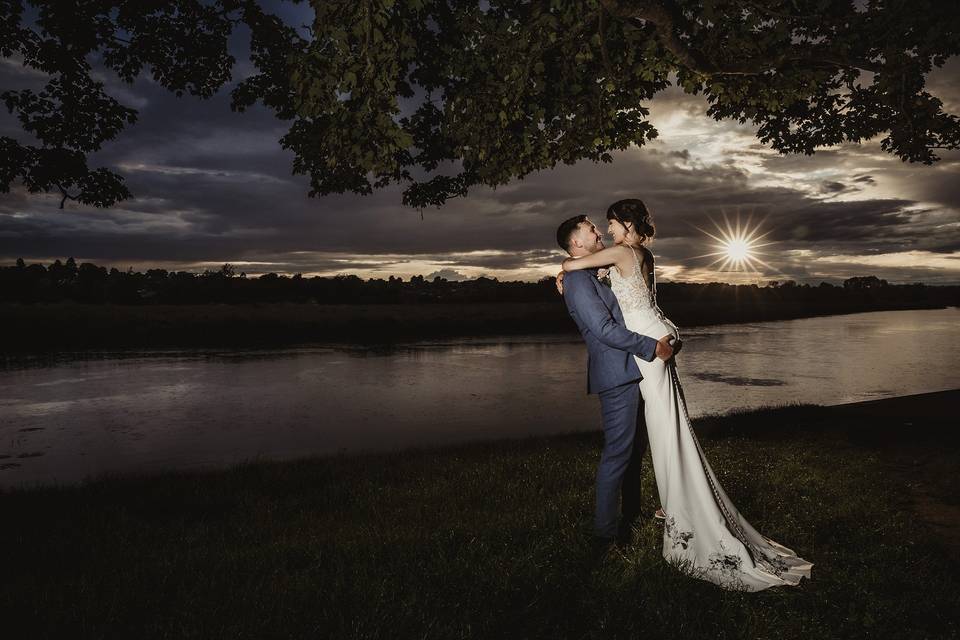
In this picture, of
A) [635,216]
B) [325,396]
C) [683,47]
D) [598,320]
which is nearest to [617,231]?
[635,216]

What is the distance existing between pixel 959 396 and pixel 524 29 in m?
17.6

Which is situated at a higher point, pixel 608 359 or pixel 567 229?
pixel 567 229

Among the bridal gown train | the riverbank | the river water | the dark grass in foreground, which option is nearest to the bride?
the bridal gown train

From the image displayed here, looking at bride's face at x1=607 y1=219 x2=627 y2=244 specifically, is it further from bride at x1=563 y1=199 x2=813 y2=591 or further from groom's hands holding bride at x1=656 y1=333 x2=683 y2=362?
groom's hands holding bride at x1=656 y1=333 x2=683 y2=362

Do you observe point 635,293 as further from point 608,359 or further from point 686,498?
point 686,498

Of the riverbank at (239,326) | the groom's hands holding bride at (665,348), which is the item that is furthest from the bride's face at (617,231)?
the riverbank at (239,326)

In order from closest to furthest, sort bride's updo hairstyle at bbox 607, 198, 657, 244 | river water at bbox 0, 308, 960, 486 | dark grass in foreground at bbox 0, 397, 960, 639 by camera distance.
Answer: dark grass in foreground at bbox 0, 397, 960, 639, bride's updo hairstyle at bbox 607, 198, 657, 244, river water at bbox 0, 308, 960, 486

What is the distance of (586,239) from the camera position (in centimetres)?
530

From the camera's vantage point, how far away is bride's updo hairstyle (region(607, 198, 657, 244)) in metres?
5.35

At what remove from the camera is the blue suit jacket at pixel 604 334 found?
4.89 metres

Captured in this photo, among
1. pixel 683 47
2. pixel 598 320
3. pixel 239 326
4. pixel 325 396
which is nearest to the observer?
pixel 598 320

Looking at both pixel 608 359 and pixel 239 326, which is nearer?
pixel 608 359

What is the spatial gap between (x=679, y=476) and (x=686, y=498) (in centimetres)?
21

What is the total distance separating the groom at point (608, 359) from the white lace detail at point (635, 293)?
97 mm
